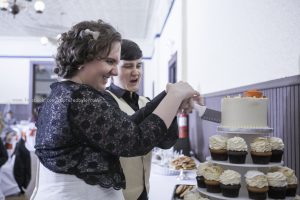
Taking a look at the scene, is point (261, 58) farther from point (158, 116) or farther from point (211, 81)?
point (211, 81)

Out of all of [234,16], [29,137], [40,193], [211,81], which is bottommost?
[29,137]

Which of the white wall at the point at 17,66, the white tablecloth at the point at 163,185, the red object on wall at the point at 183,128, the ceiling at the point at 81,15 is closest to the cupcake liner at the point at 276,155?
the white tablecloth at the point at 163,185

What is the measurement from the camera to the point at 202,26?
2705mm

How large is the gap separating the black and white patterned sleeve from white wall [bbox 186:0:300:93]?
2.09ft

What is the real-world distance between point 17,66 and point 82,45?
28.8 ft

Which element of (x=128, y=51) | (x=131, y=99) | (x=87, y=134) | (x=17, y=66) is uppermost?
(x=17, y=66)

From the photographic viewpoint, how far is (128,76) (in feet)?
4.73

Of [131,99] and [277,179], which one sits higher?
[131,99]

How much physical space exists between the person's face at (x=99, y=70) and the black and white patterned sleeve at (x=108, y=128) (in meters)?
0.07

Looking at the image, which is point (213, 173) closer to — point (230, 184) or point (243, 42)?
point (230, 184)

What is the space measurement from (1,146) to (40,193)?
2.27 metres

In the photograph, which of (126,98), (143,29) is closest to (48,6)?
(143,29)

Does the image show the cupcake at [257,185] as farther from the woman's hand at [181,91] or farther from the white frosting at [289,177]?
the woman's hand at [181,91]

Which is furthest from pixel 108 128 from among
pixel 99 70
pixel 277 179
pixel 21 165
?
pixel 21 165
